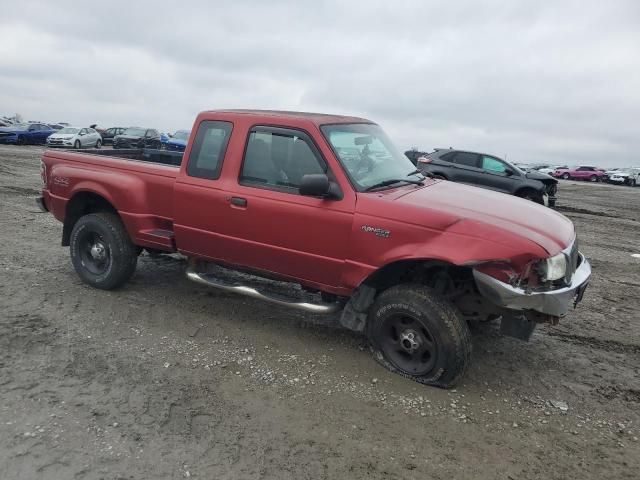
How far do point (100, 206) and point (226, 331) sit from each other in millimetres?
2224

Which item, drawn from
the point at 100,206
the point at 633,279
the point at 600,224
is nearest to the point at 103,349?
the point at 100,206

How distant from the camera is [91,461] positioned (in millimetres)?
2824

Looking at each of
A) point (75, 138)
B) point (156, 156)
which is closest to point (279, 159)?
point (156, 156)

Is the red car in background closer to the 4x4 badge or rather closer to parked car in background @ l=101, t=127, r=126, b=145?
parked car in background @ l=101, t=127, r=126, b=145

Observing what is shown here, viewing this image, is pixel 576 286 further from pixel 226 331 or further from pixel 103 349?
pixel 103 349

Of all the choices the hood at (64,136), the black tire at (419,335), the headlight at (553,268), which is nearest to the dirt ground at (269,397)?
the black tire at (419,335)

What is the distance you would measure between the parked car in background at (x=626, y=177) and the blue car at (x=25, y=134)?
4075 cm

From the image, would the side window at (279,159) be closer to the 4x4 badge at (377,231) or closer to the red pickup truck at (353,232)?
the red pickup truck at (353,232)

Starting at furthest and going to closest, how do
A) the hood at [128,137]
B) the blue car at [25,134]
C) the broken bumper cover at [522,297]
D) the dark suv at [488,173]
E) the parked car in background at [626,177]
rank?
1. the parked car in background at [626,177]
2. the blue car at [25,134]
3. the hood at [128,137]
4. the dark suv at [488,173]
5. the broken bumper cover at [522,297]

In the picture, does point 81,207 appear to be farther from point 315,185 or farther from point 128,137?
point 128,137

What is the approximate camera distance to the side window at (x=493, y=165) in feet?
47.3

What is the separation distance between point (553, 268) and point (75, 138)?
29.6 m

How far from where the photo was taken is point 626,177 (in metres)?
38.4

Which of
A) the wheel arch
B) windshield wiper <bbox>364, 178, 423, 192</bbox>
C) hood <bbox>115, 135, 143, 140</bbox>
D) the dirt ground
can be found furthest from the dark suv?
hood <bbox>115, 135, 143, 140</bbox>
